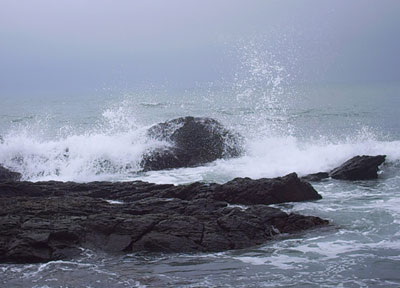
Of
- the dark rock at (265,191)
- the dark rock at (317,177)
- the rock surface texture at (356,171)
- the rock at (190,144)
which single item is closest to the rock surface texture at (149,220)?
the dark rock at (265,191)

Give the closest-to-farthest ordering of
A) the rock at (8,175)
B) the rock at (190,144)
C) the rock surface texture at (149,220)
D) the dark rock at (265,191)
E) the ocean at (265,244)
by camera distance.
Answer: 1. the ocean at (265,244)
2. the rock surface texture at (149,220)
3. the dark rock at (265,191)
4. the rock at (8,175)
5. the rock at (190,144)

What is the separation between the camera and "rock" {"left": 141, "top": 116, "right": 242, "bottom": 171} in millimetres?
17562

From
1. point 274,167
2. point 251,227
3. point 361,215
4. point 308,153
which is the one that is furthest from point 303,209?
point 308,153

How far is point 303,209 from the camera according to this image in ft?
36.4

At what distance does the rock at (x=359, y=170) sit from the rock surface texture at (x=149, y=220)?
3.22m

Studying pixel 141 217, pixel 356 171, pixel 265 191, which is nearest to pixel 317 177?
pixel 356 171

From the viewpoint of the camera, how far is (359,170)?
48.3 feet

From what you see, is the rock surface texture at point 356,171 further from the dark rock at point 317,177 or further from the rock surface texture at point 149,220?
the rock surface texture at point 149,220

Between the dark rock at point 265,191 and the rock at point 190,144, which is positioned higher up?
the rock at point 190,144

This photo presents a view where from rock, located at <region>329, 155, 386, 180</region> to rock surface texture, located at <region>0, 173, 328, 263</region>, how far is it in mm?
3216

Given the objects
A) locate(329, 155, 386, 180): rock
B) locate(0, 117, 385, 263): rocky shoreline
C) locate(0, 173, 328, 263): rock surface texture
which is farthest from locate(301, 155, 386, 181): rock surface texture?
locate(0, 173, 328, 263): rock surface texture

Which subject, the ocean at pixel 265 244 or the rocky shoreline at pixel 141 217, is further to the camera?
the rocky shoreline at pixel 141 217

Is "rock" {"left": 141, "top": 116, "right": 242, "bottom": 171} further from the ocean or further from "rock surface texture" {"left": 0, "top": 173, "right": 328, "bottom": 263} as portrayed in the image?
"rock surface texture" {"left": 0, "top": 173, "right": 328, "bottom": 263}

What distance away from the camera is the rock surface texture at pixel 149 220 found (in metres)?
8.55
